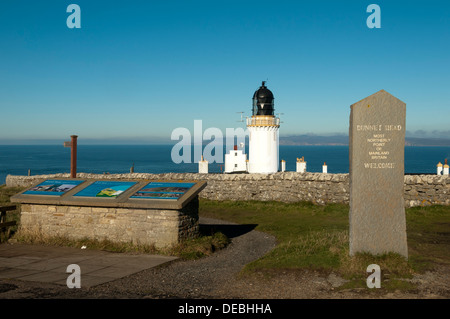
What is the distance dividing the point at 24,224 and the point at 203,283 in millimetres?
6634

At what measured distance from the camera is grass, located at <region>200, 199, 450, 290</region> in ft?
25.0

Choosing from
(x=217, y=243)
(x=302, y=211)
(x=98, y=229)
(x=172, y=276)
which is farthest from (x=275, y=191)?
(x=172, y=276)

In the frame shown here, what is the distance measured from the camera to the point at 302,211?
642 inches

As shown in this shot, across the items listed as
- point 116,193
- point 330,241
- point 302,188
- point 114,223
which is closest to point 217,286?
point 330,241

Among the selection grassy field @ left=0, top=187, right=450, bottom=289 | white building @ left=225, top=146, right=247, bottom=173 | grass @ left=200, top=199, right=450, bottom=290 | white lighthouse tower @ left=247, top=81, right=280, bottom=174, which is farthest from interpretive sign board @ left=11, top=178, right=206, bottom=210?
white building @ left=225, top=146, right=247, bottom=173

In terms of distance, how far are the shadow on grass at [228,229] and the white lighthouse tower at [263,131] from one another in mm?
17297

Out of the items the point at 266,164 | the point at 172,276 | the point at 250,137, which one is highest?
the point at 250,137

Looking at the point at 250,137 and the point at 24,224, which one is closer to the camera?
the point at 24,224

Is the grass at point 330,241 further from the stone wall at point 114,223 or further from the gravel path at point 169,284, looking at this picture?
the stone wall at point 114,223

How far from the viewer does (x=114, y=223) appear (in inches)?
416

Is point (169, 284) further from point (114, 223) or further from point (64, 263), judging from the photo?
point (114, 223)

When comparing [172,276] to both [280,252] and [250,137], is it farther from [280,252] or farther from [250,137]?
[250,137]

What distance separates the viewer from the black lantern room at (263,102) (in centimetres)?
3073
